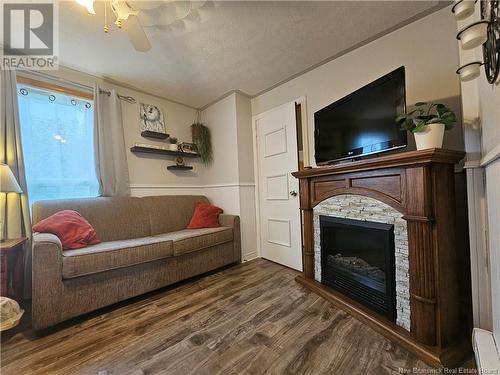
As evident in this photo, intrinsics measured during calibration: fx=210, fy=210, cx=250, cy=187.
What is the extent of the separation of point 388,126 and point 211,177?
8.21ft

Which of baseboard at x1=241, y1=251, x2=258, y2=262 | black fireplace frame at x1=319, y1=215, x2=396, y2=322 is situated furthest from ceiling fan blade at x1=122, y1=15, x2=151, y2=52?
baseboard at x1=241, y1=251, x2=258, y2=262

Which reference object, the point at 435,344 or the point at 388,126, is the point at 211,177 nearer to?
the point at 388,126

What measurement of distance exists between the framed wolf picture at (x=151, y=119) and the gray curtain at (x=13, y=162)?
1.17 metres

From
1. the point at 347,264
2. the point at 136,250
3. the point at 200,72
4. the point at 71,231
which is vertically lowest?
the point at 347,264

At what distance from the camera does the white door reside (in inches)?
103

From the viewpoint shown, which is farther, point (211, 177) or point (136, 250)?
point (211, 177)

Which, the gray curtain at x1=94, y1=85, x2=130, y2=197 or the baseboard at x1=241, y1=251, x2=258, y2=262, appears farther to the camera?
the baseboard at x1=241, y1=251, x2=258, y2=262

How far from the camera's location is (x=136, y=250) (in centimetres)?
187

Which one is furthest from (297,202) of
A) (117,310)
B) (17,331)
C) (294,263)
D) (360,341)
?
(17,331)

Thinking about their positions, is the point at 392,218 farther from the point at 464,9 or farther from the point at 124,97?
the point at 124,97

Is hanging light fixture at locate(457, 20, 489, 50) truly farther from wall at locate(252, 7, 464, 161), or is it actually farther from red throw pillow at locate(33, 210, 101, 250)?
red throw pillow at locate(33, 210, 101, 250)

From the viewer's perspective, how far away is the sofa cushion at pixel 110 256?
1.56 meters

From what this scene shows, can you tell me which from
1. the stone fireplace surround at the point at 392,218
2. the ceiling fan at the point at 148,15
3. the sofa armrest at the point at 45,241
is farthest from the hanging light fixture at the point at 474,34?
the sofa armrest at the point at 45,241

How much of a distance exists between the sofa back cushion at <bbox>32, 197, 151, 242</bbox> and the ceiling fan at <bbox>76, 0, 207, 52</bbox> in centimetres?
165
